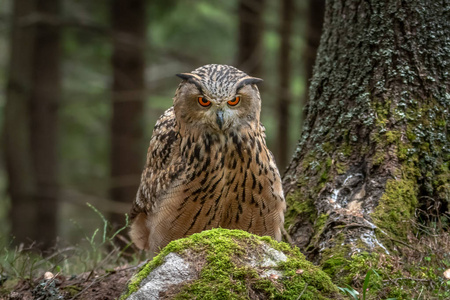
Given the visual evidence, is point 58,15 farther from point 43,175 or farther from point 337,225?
point 337,225

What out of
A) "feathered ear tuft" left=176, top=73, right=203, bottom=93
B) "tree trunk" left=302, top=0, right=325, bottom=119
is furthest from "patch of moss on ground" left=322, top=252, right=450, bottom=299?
"tree trunk" left=302, top=0, right=325, bottom=119

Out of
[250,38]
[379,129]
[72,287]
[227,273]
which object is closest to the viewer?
[227,273]

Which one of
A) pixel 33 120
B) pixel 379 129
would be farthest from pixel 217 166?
pixel 33 120

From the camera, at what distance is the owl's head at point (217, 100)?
11.8 feet

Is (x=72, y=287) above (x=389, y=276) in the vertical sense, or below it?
below

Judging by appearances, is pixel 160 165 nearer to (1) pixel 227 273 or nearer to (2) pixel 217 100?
(2) pixel 217 100

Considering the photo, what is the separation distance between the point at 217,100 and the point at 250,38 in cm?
658

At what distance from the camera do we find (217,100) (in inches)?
142

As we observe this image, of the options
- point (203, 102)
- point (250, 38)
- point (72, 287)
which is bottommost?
point (72, 287)

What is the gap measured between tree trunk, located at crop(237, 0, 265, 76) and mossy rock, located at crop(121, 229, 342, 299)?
6534mm

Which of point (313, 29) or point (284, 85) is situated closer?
point (313, 29)

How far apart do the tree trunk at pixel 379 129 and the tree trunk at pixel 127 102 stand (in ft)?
20.4

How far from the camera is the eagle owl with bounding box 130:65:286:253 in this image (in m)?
3.72

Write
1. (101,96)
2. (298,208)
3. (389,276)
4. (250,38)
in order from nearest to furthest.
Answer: (389,276) → (298,208) → (250,38) → (101,96)
